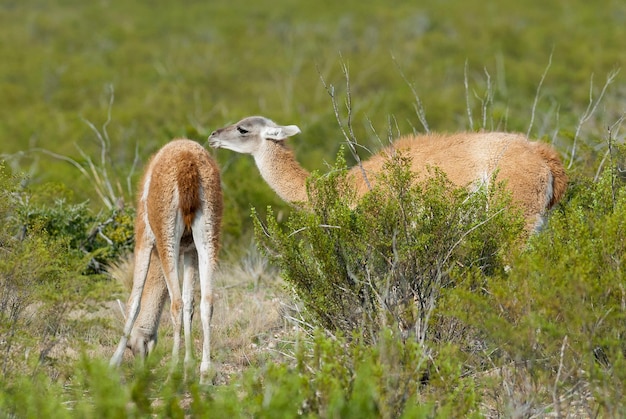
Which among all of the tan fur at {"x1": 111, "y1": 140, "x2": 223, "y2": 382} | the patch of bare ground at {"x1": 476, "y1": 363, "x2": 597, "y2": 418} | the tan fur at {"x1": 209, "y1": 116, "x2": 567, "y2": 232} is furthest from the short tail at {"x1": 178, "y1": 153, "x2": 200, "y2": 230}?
the patch of bare ground at {"x1": 476, "y1": 363, "x2": 597, "y2": 418}

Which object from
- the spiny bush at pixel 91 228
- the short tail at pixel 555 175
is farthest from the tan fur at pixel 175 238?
the short tail at pixel 555 175

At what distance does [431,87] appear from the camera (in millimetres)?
36656

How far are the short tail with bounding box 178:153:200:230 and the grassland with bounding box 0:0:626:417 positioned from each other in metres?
0.78

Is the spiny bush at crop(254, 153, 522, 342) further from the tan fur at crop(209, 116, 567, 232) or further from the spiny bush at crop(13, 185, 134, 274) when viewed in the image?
the spiny bush at crop(13, 185, 134, 274)

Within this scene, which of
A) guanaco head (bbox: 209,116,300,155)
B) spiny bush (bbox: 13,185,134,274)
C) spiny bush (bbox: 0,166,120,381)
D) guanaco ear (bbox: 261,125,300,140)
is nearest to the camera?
spiny bush (bbox: 0,166,120,381)

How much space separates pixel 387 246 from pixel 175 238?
156 centimetres

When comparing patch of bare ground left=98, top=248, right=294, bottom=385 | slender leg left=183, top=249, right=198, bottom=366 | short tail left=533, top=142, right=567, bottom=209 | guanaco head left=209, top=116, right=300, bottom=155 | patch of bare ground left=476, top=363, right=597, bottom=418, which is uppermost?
guanaco head left=209, top=116, right=300, bottom=155

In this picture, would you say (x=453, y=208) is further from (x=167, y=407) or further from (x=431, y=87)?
(x=431, y=87)

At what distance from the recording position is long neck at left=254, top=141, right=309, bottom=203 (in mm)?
8414

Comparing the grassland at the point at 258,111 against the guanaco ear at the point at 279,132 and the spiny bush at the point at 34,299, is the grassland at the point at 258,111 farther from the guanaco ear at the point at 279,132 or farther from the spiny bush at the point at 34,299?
the guanaco ear at the point at 279,132

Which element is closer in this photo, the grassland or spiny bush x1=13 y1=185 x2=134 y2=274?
the grassland

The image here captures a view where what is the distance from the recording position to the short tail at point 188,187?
6578 millimetres

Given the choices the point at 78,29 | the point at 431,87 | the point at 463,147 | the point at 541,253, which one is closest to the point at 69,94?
the point at 431,87

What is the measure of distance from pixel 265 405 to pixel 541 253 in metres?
2.20
